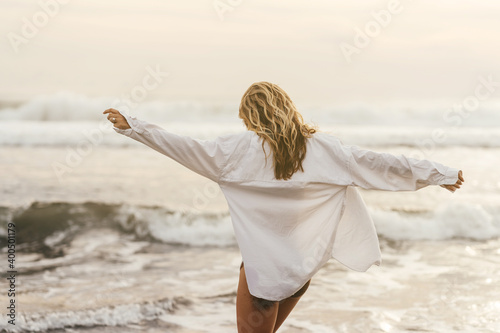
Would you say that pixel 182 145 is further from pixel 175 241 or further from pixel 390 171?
pixel 175 241

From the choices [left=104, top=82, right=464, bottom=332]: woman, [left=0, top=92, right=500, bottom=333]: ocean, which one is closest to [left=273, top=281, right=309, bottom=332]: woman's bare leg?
[left=104, top=82, right=464, bottom=332]: woman

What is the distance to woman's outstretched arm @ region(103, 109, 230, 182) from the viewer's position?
2656 mm

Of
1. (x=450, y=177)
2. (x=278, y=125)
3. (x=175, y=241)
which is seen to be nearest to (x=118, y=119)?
(x=278, y=125)

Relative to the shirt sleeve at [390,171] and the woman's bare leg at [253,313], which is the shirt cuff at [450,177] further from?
the woman's bare leg at [253,313]

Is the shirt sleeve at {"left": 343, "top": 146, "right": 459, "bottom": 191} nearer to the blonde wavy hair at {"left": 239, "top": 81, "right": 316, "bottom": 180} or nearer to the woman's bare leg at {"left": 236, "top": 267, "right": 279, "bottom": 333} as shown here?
the blonde wavy hair at {"left": 239, "top": 81, "right": 316, "bottom": 180}

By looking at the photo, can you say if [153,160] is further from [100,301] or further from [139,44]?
[100,301]

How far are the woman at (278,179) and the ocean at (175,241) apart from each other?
2.08 metres

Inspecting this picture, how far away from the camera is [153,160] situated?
44.4 feet

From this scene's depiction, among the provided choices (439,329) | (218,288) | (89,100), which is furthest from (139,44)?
(439,329)

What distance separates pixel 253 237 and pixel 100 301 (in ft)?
10.3

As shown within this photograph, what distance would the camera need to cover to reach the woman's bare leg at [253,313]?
2.74 m

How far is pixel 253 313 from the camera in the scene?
276cm

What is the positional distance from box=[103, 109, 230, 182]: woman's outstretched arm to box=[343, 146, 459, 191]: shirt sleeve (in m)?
0.58

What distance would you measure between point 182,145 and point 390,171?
0.96 meters
